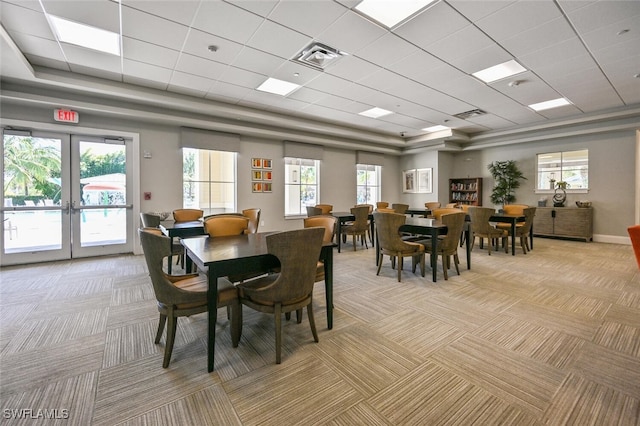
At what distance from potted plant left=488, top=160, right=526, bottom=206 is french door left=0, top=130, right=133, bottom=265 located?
9695 mm

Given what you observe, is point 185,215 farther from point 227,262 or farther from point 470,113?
point 470,113

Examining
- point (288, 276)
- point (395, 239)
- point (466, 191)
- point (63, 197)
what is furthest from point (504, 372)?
point (466, 191)

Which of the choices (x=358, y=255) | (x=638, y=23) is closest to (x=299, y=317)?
(x=358, y=255)

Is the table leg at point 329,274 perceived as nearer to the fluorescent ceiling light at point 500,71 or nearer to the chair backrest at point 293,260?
the chair backrest at point 293,260

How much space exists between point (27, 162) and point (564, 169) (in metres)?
11.8

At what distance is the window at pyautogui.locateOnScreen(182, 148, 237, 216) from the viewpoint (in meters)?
6.33

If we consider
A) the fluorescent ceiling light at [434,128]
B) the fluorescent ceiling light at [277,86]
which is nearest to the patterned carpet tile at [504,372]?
the fluorescent ceiling light at [277,86]

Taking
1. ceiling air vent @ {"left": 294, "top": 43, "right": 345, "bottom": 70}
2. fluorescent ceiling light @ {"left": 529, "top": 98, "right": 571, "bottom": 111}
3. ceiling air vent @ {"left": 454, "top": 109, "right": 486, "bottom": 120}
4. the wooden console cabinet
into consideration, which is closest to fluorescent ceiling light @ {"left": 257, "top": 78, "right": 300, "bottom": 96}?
ceiling air vent @ {"left": 294, "top": 43, "right": 345, "bottom": 70}

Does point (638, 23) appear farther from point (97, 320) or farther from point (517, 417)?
point (97, 320)

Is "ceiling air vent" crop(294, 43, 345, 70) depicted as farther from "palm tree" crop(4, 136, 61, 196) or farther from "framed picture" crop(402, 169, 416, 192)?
"framed picture" crop(402, 169, 416, 192)

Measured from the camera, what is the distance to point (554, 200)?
24.8 feet

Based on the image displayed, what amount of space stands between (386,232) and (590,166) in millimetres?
6842

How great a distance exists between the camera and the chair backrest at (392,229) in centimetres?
376

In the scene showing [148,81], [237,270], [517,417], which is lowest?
[517,417]
